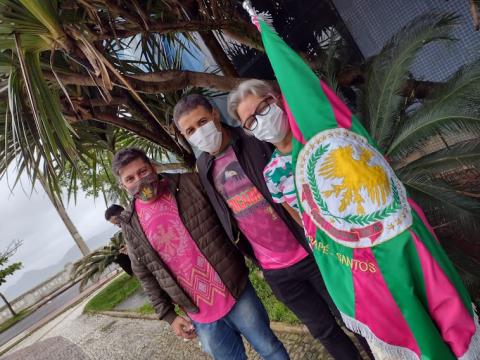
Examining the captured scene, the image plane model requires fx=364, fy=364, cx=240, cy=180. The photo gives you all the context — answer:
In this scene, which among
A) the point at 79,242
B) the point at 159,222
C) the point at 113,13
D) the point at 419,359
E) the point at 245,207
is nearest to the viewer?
the point at 419,359

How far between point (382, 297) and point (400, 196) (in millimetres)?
362

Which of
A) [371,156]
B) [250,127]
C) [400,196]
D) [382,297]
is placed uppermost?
[250,127]

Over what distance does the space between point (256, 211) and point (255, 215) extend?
0.02m

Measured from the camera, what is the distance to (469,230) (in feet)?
6.70

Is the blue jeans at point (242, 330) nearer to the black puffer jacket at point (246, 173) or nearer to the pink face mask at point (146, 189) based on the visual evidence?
the black puffer jacket at point (246, 173)

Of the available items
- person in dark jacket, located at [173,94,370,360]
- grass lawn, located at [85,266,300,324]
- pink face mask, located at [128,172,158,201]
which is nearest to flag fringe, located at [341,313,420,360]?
person in dark jacket, located at [173,94,370,360]

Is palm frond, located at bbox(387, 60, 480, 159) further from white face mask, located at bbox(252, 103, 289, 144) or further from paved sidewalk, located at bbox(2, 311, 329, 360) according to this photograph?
paved sidewalk, located at bbox(2, 311, 329, 360)

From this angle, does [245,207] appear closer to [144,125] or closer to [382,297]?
[382,297]

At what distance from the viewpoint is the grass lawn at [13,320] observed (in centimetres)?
1456

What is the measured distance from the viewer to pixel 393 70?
2.33 meters

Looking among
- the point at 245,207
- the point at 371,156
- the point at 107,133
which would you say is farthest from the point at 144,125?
the point at 371,156

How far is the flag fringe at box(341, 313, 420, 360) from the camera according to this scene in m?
1.29

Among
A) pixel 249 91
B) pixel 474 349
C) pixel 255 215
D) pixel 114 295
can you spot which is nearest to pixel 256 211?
pixel 255 215

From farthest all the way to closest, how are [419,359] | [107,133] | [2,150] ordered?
[107,133]
[2,150]
[419,359]
